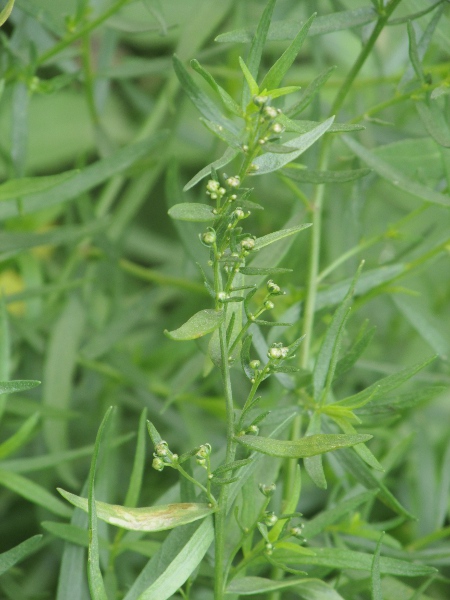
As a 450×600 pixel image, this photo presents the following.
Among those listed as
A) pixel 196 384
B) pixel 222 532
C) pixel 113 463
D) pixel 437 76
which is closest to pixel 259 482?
pixel 222 532

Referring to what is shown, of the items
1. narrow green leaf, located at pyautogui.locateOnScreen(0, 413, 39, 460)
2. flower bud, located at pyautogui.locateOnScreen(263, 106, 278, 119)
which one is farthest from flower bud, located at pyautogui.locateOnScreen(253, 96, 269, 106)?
narrow green leaf, located at pyautogui.locateOnScreen(0, 413, 39, 460)

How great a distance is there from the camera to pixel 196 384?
2.09ft

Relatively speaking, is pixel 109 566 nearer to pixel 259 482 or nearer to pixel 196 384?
pixel 259 482

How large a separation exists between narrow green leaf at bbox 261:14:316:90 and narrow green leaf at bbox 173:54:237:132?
1.7 inches

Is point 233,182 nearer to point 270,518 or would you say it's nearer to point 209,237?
point 209,237

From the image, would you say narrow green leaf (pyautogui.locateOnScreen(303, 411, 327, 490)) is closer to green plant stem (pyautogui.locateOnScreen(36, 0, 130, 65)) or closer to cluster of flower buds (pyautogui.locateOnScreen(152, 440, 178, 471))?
cluster of flower buds (pyautogui.locateOnScreen(152, 440, 178, 471))

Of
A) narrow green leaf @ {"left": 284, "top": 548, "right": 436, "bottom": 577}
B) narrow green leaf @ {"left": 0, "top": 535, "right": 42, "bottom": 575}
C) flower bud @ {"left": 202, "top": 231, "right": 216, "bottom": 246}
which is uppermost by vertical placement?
flower bud @ {"left": 202, "top": 231, "right": 216, "bottom": 246}

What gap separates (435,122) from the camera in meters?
0.34

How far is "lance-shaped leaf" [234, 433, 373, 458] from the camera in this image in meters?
0.26

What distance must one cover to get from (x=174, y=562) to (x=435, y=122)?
0.22 m

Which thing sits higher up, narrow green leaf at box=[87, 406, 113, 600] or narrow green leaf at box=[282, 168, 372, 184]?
narrow green leaf at box=[282, 168, 372, 184]

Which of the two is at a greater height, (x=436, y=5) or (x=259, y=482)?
(x=436, y=5)

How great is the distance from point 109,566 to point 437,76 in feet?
1.50

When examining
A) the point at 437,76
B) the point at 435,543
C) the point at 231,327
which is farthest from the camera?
the point at 437,76
